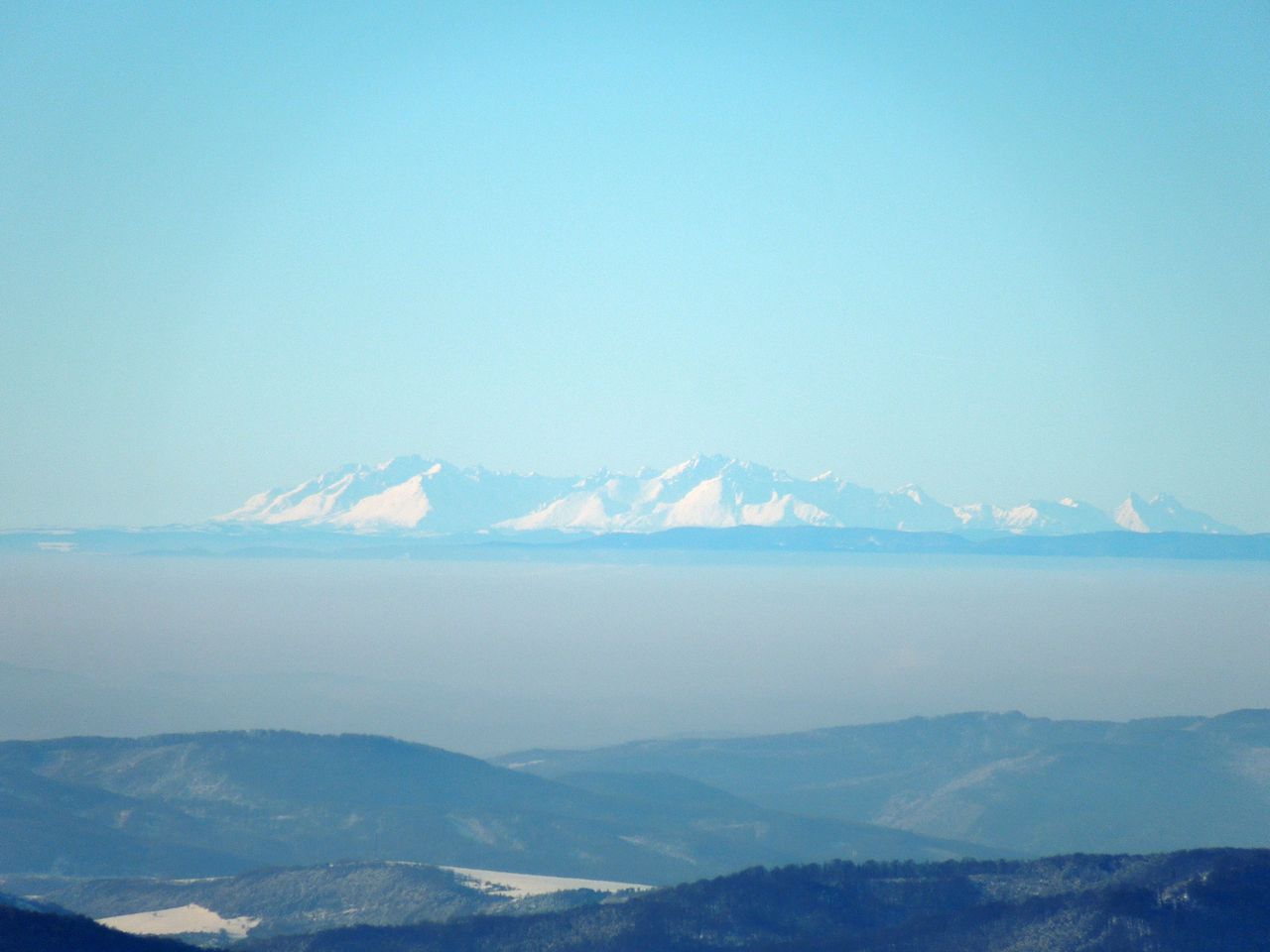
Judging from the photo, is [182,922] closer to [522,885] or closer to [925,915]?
[522,885]

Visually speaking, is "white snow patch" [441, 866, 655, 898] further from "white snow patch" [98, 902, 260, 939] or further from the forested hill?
the forested hill

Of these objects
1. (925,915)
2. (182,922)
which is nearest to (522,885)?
(182,922)

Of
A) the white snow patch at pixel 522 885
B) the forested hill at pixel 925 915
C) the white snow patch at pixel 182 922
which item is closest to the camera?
the forested hill at pixel 925 915

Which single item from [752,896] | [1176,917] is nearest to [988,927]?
[1176,917]

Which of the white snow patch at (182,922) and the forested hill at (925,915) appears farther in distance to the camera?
the white snow patch at (182,922)

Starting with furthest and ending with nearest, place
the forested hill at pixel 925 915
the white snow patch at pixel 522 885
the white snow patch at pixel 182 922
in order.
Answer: the white snow patch at pixel 522 885, the white snow patch at pixel 182 922, the forested hill at pixel 925 915

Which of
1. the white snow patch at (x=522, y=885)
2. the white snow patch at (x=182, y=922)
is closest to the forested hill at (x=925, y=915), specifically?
the white snow patch at (x=182, y=922)

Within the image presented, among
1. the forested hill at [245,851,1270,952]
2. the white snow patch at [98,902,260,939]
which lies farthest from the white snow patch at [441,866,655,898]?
the forested hill at [245,851,1270,952]

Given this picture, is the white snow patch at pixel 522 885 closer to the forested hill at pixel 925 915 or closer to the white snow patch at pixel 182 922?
the white snow patch at pixel 182 922

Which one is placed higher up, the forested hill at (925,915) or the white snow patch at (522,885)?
the forested hill at (925,915)
